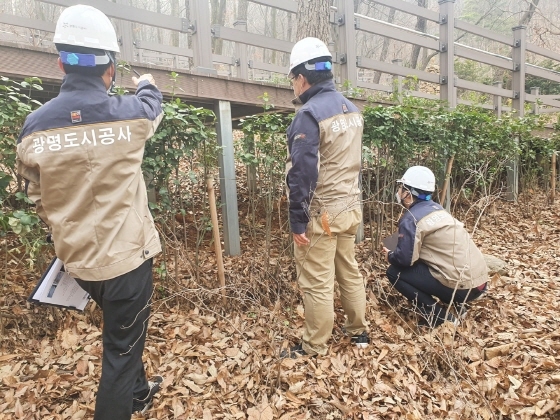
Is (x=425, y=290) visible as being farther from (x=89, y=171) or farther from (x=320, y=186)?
(x=89, y=171)

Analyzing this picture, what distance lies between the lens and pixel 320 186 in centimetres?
304

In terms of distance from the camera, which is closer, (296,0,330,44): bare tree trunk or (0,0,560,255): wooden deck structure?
(0,0,560,255): wooden deck structure

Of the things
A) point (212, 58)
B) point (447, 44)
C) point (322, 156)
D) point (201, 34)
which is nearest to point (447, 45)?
point (447, 44)

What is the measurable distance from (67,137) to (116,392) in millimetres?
1279

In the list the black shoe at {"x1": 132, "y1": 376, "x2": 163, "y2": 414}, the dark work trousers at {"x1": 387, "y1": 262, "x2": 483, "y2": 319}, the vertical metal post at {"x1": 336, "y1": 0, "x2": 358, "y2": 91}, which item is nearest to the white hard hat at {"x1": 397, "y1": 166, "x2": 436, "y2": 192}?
the dark work trousers at {"x1": 387, "y1": 262, "x2": 483, "y2": 319}

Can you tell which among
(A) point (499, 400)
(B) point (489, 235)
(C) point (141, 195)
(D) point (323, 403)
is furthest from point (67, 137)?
(B) point (489, 235)

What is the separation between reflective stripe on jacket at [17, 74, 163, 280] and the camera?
1937 mm

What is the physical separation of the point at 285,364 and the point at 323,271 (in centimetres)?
71

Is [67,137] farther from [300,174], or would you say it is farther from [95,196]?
[300,174]

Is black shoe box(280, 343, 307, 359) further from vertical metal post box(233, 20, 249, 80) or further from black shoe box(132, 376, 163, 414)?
vertical metal post box(233, 20, 249, 80)

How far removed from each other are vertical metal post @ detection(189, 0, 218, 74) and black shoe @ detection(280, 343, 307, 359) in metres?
2.80

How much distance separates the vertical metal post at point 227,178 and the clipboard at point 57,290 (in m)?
2.24

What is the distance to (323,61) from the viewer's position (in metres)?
2.93

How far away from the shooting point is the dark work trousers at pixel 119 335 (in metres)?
2.11
